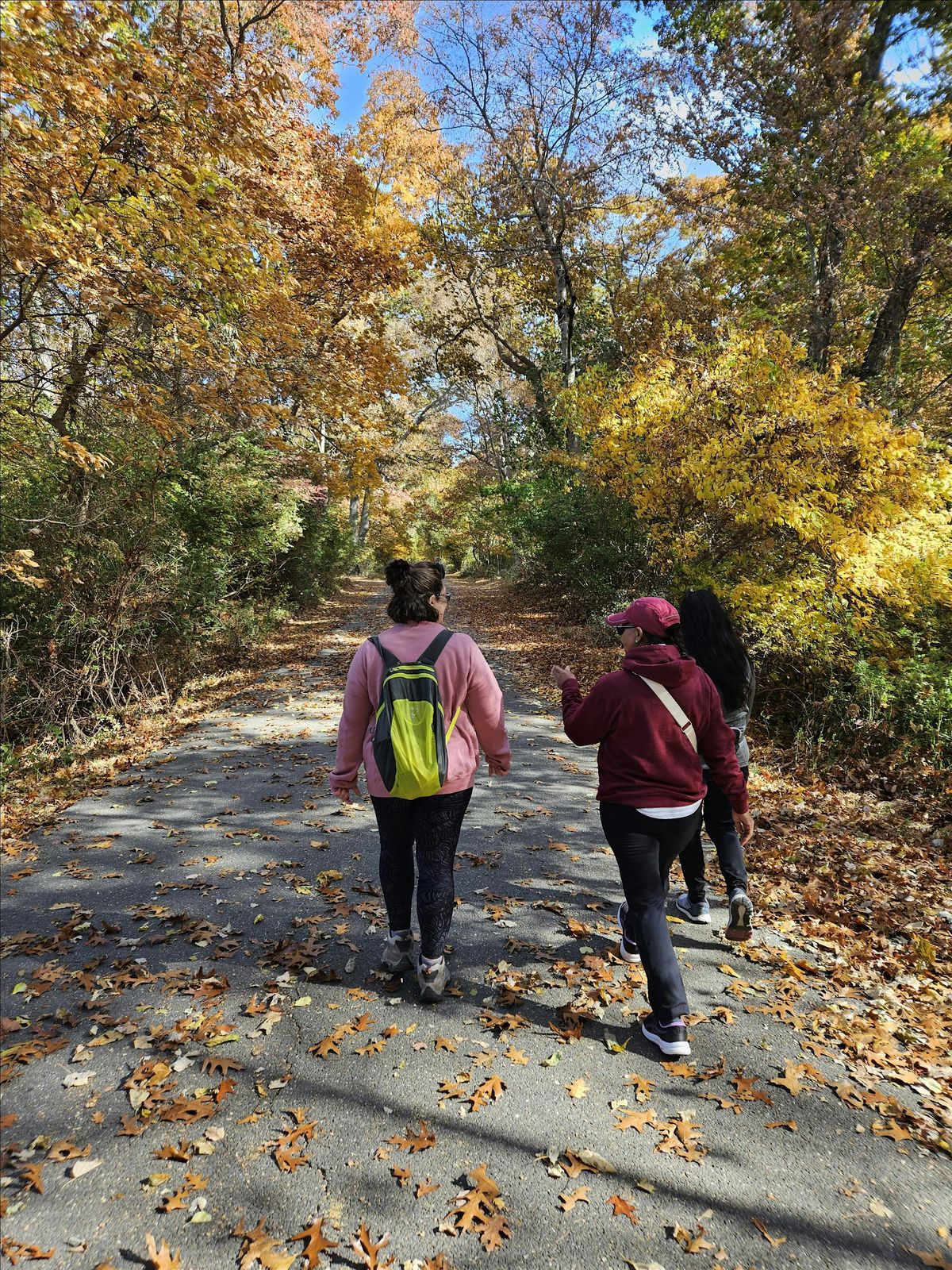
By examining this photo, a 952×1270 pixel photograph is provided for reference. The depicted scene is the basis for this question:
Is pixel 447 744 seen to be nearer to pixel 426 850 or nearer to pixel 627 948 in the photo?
pixel 426 850

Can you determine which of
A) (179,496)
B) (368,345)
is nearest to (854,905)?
(179,496)

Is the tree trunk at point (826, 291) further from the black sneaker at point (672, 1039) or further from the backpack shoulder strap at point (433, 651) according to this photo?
the black sneaker at point (672, 1039)

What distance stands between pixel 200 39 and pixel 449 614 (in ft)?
46.2

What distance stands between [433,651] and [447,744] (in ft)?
1.43

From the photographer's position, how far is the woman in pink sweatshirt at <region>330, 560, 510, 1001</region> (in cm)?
310

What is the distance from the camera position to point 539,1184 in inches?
95.5

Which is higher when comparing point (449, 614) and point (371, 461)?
point (371, 461)

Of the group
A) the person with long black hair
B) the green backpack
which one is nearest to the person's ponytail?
the green backpack

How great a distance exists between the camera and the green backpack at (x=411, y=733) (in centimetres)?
296

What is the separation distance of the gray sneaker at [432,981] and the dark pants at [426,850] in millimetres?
71

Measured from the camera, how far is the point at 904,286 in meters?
10.1

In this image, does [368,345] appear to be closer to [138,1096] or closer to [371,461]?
[371,461]

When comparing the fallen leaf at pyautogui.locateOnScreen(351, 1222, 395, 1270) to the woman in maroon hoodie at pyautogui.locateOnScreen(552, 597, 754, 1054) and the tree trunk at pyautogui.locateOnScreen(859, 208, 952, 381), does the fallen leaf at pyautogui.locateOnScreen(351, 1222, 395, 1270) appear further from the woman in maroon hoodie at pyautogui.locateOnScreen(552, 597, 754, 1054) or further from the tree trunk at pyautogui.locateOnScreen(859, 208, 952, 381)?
the tree trunk at pyautogui.locateOnScreen(859, 208, 952, 381)

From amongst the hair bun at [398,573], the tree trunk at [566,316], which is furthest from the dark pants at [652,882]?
the tree trunk at [566,316]
